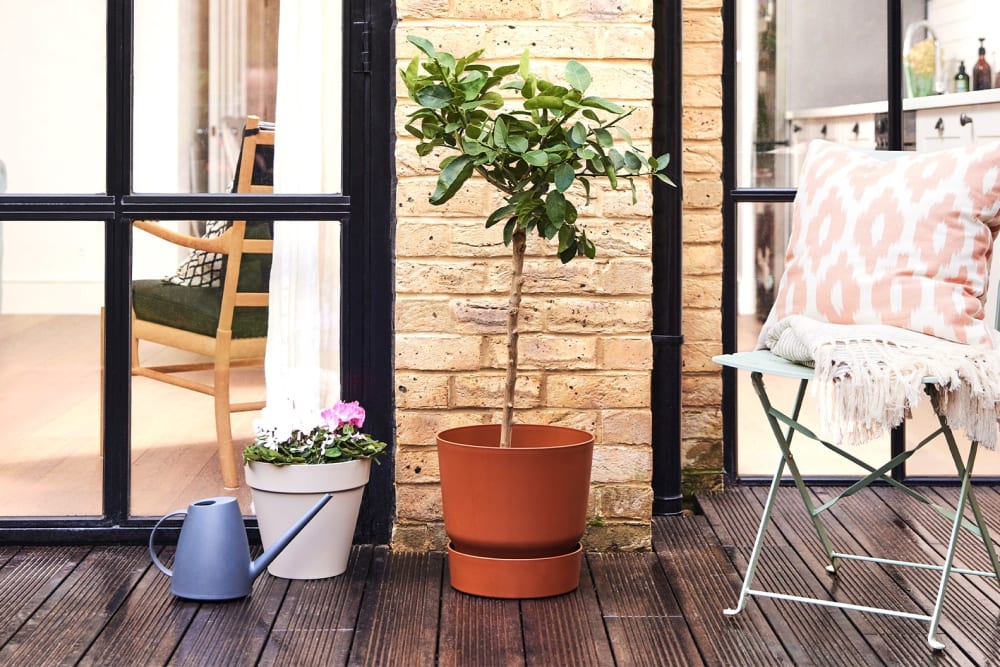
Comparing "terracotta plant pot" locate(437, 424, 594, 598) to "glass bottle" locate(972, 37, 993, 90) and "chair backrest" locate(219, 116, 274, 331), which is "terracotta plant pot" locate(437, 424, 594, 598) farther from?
"glass bottle" locate(972, 37, 993, 90)

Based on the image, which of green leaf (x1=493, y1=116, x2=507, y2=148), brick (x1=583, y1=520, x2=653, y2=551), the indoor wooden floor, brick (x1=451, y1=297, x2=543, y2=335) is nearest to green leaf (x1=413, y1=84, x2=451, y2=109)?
green leaf (x1=493, y1=116, x2=507, y2=148)

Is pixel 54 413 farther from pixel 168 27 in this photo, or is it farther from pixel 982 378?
pixel 982 378

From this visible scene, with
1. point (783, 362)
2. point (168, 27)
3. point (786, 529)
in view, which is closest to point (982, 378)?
point (783, 362)

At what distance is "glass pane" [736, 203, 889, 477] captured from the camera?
3295 mm

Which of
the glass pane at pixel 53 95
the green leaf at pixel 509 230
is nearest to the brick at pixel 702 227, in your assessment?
the green leaf at pixel 509 230

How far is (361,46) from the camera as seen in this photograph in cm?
274

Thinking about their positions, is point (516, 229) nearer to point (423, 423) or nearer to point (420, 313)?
point (420, 313)

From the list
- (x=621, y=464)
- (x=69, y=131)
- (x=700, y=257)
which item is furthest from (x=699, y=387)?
(x=69, y=131)

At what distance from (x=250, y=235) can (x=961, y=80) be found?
2055 millimetres

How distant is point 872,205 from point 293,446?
Answer: 132cm

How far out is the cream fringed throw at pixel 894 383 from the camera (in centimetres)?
198

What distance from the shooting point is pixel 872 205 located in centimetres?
232

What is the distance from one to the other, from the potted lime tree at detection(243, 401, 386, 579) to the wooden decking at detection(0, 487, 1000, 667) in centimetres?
6

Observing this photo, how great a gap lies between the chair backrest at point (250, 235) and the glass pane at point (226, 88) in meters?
0.03
